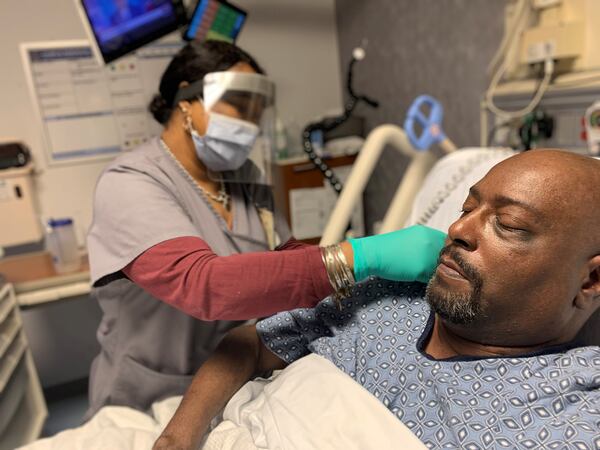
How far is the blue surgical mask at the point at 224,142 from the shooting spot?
4.36ft

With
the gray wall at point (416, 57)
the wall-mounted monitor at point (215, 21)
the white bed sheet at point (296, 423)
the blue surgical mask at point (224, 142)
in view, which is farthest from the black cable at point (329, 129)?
the white bed sheet at point (296, 423)

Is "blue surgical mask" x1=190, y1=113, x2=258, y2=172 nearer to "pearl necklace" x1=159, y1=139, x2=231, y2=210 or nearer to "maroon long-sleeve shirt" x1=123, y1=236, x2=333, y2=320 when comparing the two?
"pearl necklace" x1=159, y1=139, x2=231, y2=210

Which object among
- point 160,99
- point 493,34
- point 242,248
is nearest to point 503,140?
point 493,34

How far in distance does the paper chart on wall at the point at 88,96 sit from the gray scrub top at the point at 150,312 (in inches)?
51.2

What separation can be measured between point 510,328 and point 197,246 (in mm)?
630

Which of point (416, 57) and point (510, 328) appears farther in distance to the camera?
point (416, 57)

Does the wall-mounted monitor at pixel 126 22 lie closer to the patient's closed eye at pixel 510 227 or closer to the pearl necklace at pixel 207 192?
the pearl necklace at pixel 207 192

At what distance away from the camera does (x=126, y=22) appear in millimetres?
2166

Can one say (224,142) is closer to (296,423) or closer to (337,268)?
(337,268)

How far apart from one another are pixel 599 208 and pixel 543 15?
3.91ft

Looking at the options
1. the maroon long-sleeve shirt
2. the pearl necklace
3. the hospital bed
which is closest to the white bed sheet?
the hospital bed

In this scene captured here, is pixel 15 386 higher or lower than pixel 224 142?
lower

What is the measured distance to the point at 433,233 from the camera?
110 centimetres

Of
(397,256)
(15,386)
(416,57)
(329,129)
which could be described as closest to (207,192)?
(397,256)
